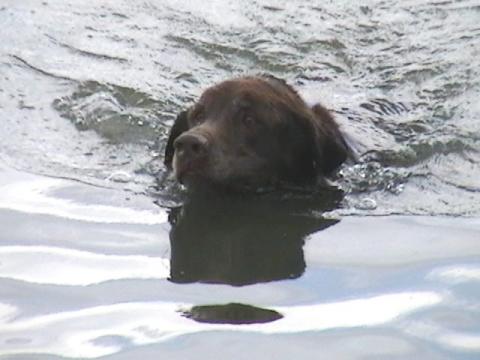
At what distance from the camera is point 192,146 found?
6.82 meters

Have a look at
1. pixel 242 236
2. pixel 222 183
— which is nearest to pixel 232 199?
pixel 222 183

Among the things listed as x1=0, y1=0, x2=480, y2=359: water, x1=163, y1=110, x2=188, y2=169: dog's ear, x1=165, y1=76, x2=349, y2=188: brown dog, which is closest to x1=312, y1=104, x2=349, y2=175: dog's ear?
x1=165, y1=76, x2=349, y2=188: brown dog

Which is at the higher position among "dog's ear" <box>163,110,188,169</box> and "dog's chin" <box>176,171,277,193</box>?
"dog's ear" <box>163,110,188,169</box>

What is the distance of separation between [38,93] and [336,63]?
225 cm

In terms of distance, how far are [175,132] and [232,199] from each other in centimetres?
80

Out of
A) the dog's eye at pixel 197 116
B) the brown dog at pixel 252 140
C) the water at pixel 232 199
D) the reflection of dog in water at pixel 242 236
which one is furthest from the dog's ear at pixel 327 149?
the dog's eye at pixel 197 116

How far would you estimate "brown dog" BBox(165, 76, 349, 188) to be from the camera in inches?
271

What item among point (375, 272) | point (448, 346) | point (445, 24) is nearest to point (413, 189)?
point (375, 272)

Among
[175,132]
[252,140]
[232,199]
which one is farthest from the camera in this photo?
[175,132]

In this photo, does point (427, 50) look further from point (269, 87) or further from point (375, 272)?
point (375, 272)

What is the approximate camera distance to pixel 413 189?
23.3ft

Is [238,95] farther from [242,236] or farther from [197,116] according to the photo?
[242,236]

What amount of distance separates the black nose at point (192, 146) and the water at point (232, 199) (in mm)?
265

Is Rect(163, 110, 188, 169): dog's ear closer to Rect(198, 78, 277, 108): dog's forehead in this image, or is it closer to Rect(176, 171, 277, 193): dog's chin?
Rect(198, 78, 277, 108): dog's forehead
